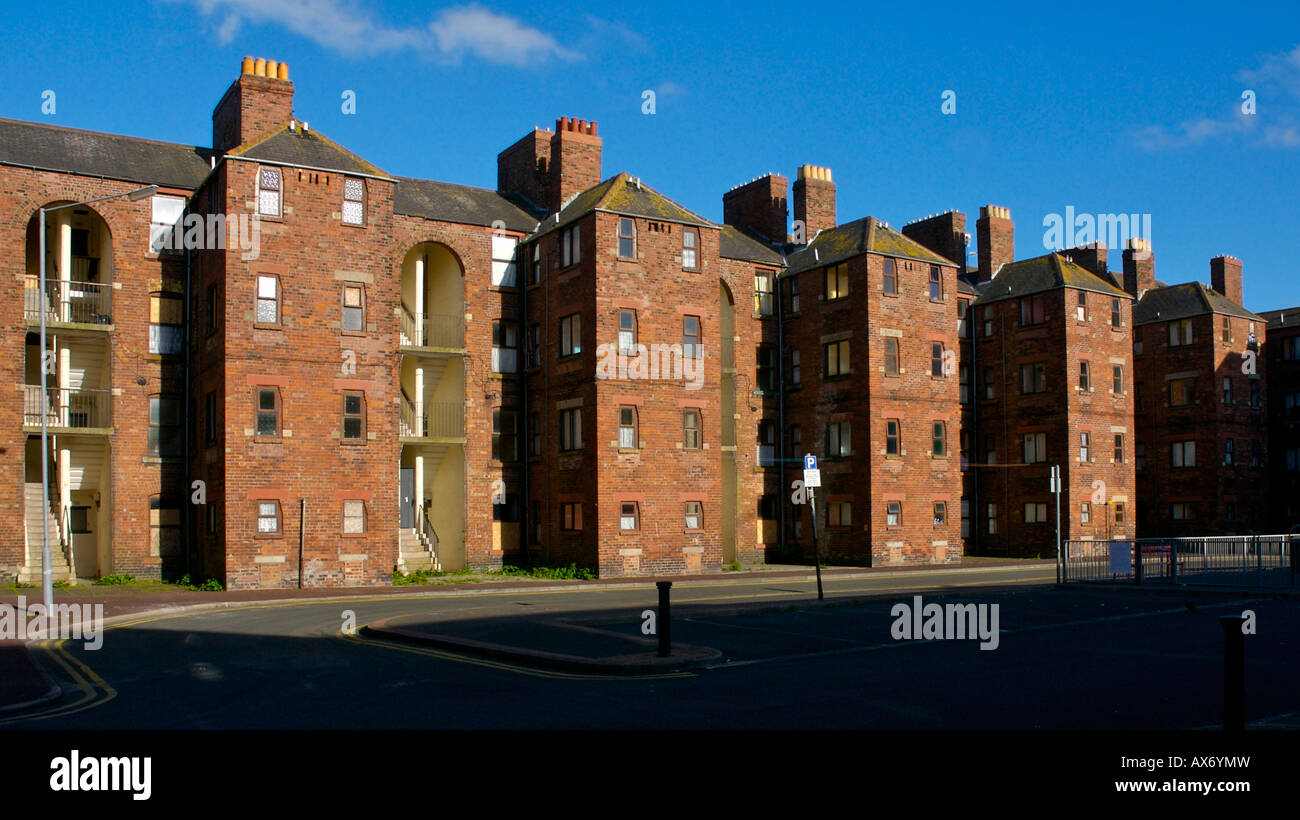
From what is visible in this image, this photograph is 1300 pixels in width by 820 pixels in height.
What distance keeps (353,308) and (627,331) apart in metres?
8.92

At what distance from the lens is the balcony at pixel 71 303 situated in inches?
1293

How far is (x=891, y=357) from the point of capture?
43.6m

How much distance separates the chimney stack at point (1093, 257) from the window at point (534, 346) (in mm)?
29352

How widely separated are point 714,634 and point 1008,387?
3711 centimetres

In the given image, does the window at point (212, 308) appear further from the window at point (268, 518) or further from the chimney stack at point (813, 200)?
the chimney stack at point (813, 200)

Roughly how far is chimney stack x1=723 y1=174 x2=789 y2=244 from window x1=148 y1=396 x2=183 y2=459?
86.5 ft

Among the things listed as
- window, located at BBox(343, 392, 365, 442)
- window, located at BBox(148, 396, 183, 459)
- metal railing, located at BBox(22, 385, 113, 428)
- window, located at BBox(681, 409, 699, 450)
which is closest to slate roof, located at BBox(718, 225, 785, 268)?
window, located at BBox(681, 409, 699, 450)

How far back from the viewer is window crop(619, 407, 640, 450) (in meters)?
36.5

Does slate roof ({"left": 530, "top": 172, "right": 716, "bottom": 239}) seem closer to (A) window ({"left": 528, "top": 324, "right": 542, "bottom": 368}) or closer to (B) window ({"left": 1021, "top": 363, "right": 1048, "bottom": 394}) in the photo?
(A) window ({"left": 528, "top": 324, "right": 542, "bottom": 368})

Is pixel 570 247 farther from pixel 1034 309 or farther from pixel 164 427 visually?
pixel 1034 309

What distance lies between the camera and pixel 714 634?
736 inches

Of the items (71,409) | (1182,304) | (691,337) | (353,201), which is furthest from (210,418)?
(1182,304)

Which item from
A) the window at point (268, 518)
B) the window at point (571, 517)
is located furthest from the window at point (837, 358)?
the window at point (268, 518)

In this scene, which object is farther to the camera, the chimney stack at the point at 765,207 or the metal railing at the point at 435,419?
the chimney stack at the point at 765,207
